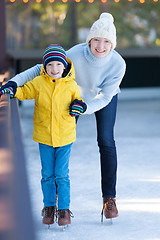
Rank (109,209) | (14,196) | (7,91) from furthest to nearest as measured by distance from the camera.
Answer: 1. (109,209)
2. (7,91)
3. (14,196)

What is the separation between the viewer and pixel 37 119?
2389 mm

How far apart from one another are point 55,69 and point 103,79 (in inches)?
16.8

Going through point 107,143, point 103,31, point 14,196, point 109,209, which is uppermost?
point 103,31

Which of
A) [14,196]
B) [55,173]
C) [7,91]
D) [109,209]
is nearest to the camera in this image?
[14,196]

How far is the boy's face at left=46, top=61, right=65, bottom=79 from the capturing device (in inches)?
88.9

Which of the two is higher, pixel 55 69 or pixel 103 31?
pixel 103 31

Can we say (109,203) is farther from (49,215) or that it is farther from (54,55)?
(54,55)

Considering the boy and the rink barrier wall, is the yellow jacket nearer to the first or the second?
the boy

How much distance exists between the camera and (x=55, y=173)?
8.00 feet

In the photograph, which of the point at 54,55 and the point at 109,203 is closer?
the point at 54,55

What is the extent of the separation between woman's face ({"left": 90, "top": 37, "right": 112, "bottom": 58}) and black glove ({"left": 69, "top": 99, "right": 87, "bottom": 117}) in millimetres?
357

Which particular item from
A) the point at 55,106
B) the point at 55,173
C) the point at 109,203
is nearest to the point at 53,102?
the point at 55,106

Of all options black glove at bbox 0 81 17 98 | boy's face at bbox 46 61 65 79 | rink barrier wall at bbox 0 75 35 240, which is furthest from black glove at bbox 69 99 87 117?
rink barrier wall at bbox 0 75 35 240

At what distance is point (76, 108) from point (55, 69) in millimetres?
223
